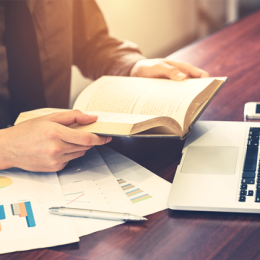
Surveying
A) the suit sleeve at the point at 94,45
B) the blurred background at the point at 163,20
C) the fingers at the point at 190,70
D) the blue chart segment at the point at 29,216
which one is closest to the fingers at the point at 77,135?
the blue chart segment at the point at 29,216

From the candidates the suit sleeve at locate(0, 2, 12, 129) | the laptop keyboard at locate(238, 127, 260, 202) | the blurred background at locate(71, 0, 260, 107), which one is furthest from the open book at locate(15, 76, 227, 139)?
the blurred background at locate(71, 0, 260, 107)

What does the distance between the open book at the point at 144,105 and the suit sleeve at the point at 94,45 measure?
0.27 meters

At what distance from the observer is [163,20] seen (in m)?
3.20

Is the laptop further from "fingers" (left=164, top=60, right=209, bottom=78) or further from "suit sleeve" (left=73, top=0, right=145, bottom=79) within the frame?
"suit sleeve" (left=73, top=0, right=145, bottom=79)

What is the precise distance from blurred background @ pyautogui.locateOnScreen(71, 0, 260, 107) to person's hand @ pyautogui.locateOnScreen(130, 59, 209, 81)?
1.63 m

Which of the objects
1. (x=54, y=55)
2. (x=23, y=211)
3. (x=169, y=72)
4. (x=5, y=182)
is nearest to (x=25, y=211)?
(x=23, y=211)

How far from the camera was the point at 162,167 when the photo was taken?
60 cm

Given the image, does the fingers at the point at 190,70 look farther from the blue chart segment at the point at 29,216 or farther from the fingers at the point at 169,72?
the blue chart segment at the point at 29,216

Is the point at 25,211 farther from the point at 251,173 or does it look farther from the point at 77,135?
the point at 251,173

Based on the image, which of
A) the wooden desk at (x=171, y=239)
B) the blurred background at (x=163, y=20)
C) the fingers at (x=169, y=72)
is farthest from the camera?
the blurred background at (x=163, y=20)

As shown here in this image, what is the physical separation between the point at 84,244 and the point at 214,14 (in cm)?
352

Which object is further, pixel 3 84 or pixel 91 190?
pixel 3 84

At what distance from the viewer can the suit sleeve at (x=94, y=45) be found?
1080mm

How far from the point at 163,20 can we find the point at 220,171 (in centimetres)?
289
